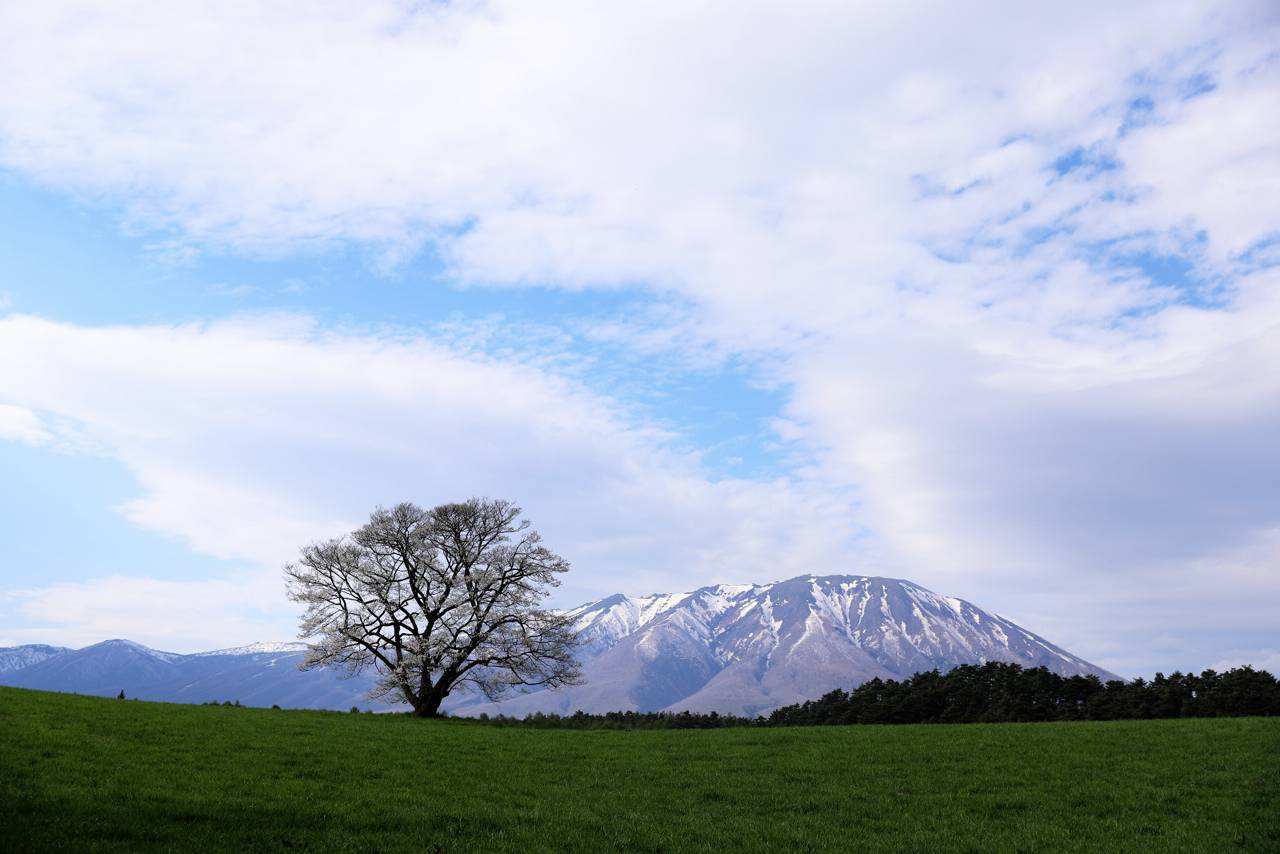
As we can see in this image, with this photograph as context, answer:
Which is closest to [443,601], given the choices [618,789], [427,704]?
[427,704]

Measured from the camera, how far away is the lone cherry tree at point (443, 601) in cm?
5709

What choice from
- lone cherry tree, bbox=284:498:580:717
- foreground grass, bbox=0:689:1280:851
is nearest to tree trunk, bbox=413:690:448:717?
lone cherry tree, bbox=284:498:580:717

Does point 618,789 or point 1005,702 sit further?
point 1005,702

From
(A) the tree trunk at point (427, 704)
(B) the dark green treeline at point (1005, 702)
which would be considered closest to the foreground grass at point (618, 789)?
(B) the dark green treeline at point (1005, 702)

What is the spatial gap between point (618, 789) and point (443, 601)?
3799 cm

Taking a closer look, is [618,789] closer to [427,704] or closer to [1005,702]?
[427,704]

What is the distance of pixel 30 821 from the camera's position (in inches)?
600

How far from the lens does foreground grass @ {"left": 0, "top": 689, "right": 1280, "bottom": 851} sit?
16.6 m

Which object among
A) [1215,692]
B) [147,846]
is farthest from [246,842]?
[1215,692]

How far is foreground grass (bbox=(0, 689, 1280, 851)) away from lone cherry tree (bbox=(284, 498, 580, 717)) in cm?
2313

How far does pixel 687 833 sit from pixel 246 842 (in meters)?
8.94

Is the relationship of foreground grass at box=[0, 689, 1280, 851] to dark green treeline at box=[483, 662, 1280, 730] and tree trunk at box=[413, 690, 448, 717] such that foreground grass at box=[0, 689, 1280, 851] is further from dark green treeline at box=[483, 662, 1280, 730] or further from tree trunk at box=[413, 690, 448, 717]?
tree trunk at box=[413, 690, 448, 717]

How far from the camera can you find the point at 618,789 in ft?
75.9

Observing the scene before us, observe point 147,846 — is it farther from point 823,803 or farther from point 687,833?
point 823,803
